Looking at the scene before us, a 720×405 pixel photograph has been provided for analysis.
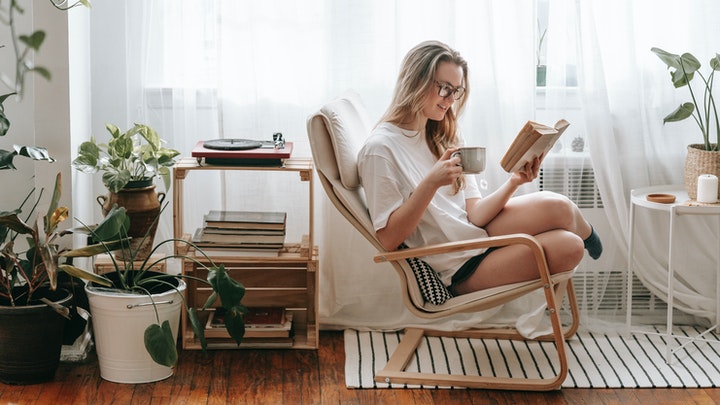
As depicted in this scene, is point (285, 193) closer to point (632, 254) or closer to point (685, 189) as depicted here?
point (632, 254)

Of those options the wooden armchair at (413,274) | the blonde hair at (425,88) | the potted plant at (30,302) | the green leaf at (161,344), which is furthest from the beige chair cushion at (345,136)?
the potted plant at (30,302)

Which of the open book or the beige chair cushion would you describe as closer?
the open book

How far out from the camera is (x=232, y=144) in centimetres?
281

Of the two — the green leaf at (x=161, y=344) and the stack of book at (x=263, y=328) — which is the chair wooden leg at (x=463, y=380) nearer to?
the stack of book at (x=263, y=328)

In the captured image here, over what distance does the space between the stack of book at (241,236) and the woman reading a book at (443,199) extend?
45cm

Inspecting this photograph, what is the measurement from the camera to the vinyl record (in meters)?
2.76

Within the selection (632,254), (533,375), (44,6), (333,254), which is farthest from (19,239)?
(632,254)

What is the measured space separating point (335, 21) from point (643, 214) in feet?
4.57

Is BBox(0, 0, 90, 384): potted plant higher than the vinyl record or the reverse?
the reverse

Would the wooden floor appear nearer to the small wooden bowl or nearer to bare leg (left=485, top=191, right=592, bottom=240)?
bare leg (left=485, top=191, right=592, bottom=240)

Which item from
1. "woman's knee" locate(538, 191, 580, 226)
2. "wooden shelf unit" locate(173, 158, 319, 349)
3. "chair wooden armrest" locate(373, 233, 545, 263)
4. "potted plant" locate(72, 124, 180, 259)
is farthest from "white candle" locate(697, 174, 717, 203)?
"potted plant" locate(72, 124, 180, 259)

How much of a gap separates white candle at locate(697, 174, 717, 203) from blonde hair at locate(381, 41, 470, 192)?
0.81 meters

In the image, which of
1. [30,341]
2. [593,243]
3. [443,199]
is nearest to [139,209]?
[30,341]

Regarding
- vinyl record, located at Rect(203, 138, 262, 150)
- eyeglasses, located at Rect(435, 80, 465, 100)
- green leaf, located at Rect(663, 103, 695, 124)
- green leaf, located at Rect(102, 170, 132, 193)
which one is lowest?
green leaf, located at Rect(102, 170, 132, 193)
